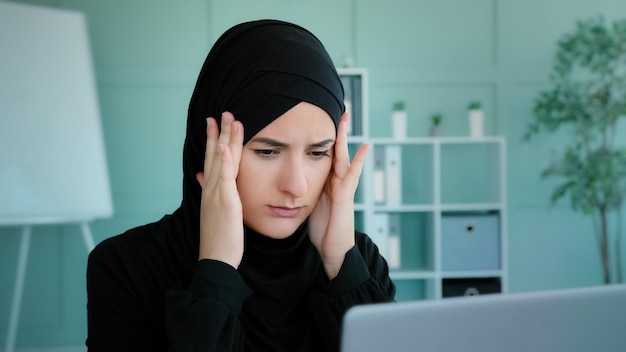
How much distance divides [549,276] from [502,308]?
3.99 metres

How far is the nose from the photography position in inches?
41.6

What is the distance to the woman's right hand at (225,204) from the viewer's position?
107cm

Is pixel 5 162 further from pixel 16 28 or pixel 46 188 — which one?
pixel 16 28

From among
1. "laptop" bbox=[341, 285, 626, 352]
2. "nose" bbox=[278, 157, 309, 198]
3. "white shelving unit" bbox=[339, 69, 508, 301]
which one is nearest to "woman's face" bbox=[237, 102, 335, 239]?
"nose" bbox=[278, 157, 309, 198]

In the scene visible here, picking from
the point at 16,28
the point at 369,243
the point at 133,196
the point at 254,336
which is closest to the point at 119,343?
the point at 254,336

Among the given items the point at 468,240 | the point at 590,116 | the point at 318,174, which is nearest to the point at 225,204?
the point at 318,174

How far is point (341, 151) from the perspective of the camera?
1.17 metres

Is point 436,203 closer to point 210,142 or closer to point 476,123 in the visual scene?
point 476,123

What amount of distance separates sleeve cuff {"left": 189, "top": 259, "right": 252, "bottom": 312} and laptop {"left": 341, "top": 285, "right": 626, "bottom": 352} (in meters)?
0.53

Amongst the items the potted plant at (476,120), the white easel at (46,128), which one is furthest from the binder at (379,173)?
the white easel at (46,128)

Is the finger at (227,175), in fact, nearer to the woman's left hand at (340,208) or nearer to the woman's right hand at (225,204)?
the woman's right hand at (225,204)

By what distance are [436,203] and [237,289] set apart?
3.00 metres

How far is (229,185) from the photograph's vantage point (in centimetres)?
107

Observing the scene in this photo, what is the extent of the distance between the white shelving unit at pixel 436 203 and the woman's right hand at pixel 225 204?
2.79 meters
